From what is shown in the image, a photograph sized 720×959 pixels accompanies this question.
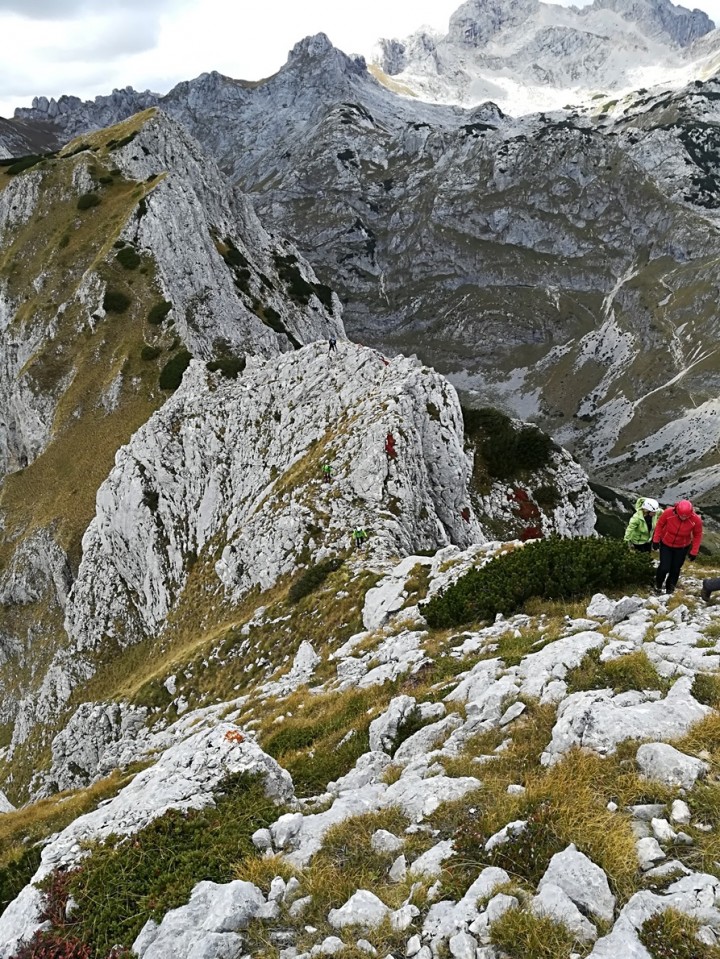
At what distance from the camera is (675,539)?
1235 cm

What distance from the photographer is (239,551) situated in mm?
29062

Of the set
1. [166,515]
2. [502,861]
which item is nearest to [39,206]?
[166,515]

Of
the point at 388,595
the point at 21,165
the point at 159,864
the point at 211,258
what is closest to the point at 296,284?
the point at 211,258

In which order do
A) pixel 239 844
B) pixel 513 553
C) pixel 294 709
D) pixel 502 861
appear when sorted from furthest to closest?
pixel 513 553, pixel 294 709, pixel 239 844, pixel 502 861

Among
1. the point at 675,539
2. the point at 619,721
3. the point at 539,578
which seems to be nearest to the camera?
the point at 619,721

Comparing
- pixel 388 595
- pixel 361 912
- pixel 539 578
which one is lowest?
pixel 388 595

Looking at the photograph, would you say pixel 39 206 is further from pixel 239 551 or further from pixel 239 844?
pixel 239 844

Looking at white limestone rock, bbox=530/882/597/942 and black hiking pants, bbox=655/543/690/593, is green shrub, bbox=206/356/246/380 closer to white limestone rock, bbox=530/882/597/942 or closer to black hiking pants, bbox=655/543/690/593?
black hiking pants, bbox=655/543/690/593

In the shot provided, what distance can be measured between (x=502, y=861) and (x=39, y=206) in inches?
3667

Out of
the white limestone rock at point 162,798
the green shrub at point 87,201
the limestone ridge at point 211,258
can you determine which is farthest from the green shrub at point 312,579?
the green shrub at point 87,201

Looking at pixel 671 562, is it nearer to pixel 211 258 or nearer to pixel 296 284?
pixel 211 258

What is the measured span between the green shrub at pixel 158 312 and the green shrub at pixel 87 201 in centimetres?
2783

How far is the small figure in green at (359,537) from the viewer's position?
24487 millimetres

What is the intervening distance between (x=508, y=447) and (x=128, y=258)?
47846 mm
